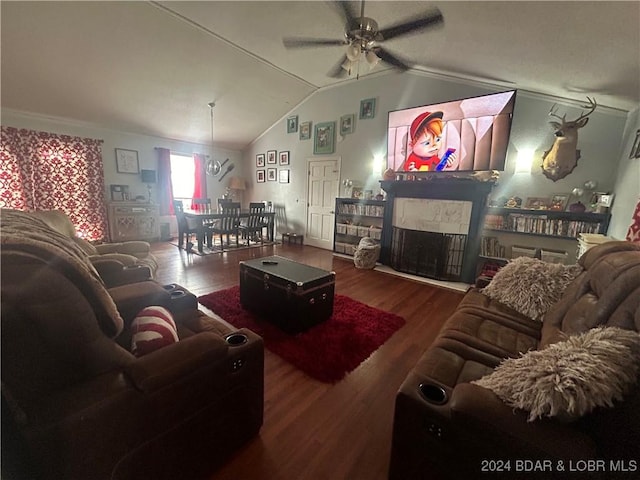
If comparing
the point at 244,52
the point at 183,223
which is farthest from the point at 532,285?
the point at 183,223

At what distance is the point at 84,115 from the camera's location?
15.3ft

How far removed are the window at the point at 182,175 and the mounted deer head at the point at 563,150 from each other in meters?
7.04

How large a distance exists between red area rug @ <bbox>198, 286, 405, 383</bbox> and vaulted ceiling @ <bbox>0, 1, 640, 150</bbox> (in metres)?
2.53

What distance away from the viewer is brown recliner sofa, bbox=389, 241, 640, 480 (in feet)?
2.15

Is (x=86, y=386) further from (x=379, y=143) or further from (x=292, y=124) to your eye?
(x=292, y=124)

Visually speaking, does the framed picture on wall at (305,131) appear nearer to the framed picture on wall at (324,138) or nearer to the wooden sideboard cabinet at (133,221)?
the framed picture on wall at (324,138)

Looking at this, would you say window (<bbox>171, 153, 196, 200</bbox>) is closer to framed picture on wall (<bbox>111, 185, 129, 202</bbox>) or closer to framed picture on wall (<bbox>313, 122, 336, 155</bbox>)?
framed picture on wall (<bbox>111, 185, 129, 202</bbox>)

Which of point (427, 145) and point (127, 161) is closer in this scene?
point (427, 145)

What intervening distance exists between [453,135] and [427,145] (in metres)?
0.35

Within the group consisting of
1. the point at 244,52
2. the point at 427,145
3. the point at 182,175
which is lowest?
the point at 182,175

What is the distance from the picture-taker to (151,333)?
1065 mm

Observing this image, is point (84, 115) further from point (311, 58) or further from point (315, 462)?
point (315, 462)

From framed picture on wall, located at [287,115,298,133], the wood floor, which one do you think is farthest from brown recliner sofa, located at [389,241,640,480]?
framed picture on wall, located at [287,115,298,133]

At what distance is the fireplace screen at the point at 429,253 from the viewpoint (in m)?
3.66
